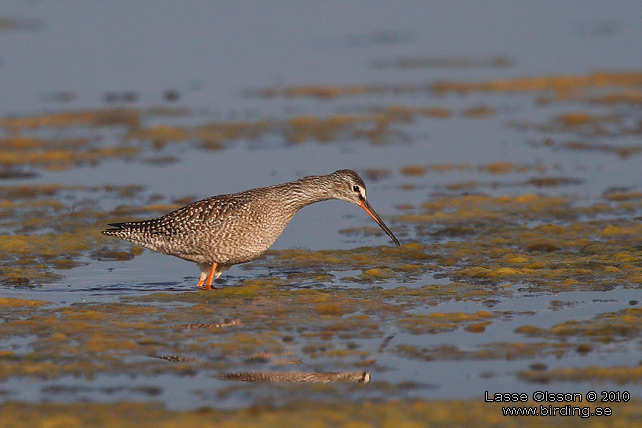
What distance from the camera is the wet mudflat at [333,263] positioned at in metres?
7.53

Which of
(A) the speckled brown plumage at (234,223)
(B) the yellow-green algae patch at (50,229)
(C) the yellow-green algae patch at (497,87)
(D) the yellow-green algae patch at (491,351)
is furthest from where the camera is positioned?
(C) the yellow-green algae patch at (497,87)

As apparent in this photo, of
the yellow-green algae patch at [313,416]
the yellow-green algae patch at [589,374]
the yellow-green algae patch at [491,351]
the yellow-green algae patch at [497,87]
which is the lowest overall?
the yellow-green algae patch at [313,416]

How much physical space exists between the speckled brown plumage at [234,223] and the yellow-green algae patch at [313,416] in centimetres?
322

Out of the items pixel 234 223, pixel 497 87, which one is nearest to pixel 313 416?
pixel 234 223

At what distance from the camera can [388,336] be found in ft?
28.5

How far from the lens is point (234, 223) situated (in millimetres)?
10258

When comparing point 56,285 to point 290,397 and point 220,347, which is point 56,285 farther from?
point 290,397

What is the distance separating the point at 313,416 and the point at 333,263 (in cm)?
457

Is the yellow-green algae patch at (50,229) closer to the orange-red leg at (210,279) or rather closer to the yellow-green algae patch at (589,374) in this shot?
the orange-red leg at (210,279)

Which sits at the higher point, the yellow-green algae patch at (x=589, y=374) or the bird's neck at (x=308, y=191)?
the bird's neck at (x=308, y=191)

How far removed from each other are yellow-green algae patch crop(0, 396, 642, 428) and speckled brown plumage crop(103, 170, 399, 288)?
3.22 m

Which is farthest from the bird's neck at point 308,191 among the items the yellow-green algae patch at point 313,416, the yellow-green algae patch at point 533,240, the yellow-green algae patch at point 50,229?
the yellow-green algae patch at point 313,416

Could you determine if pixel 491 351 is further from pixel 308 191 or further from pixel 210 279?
pixel 210 279

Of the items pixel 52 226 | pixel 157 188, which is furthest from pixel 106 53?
pixel 52 226
